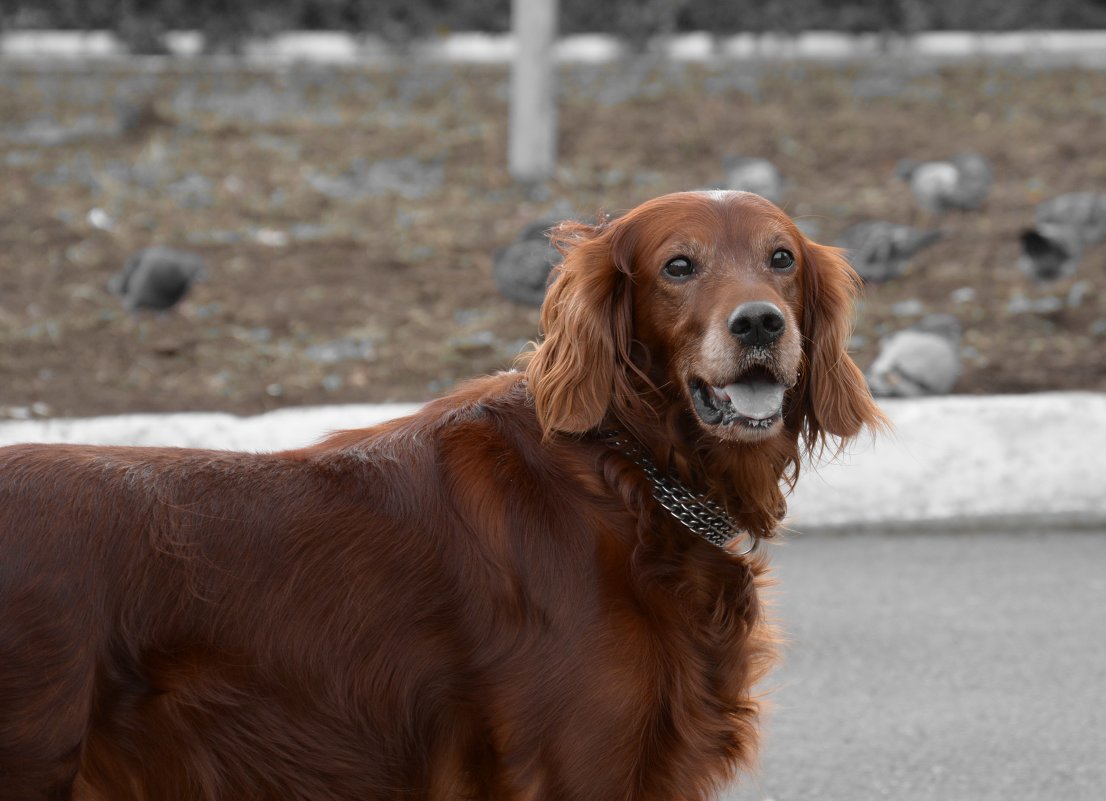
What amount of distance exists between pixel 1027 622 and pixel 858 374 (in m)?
2.15

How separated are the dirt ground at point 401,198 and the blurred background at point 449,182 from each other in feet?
0.08

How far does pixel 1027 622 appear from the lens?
474 cm

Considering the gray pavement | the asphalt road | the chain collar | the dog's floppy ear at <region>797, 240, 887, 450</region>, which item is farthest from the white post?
the chain collar

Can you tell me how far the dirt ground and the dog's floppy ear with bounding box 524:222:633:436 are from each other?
3.48 m

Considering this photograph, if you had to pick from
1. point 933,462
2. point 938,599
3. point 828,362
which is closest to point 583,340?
point 828,362

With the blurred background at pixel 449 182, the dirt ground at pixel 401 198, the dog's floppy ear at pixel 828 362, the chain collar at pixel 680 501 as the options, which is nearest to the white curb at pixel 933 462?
the blurred background at pixel 449 182

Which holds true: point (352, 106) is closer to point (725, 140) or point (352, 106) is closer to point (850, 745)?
point (725, 140)

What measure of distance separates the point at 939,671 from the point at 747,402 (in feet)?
6.56

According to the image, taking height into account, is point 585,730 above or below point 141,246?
above

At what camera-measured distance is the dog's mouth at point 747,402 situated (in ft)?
8.95

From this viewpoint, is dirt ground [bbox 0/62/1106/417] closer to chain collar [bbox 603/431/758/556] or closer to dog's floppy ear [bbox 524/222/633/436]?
dog's floppy ear [bbox 524/222/633/436]

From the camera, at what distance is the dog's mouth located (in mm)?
2727

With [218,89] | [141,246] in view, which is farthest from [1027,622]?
[218,89]

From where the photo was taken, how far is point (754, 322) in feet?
8.75
